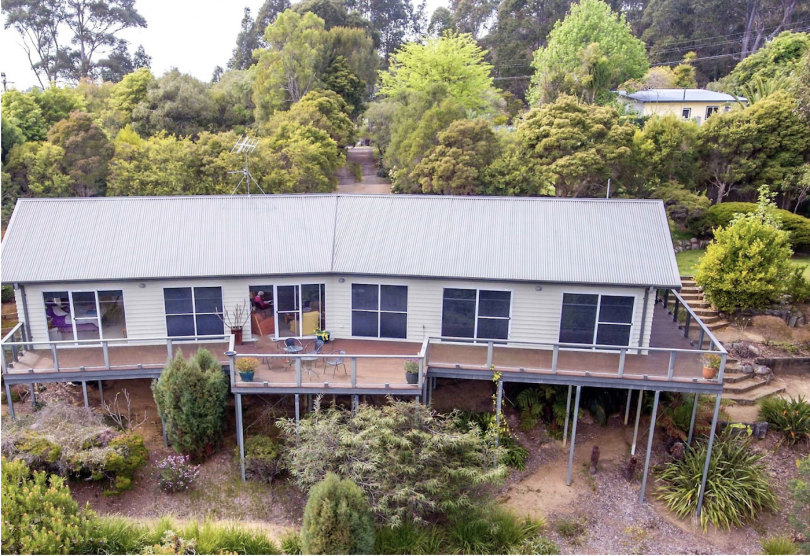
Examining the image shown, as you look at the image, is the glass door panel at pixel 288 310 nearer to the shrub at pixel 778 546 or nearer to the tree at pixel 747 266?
the shrub at pixel 778 546

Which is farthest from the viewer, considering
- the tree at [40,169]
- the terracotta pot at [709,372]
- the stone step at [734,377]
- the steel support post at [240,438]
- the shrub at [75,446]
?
the tree at [40,169]

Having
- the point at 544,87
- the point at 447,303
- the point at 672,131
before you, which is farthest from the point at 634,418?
the point at 544,87

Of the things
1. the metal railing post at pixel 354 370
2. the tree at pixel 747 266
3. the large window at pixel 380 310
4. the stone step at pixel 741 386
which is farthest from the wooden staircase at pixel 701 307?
the metal railing post at pixel 354 370

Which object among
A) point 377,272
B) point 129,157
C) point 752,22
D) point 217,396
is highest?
point 752,22

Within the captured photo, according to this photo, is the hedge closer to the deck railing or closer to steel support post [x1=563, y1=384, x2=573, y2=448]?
steel support post [x1=563, y1=384, x2=573, y2=448]

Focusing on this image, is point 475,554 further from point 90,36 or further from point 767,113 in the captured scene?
point 90,36

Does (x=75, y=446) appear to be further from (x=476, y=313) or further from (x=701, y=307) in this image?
(x=701, y=307)

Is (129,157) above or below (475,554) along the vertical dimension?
above
